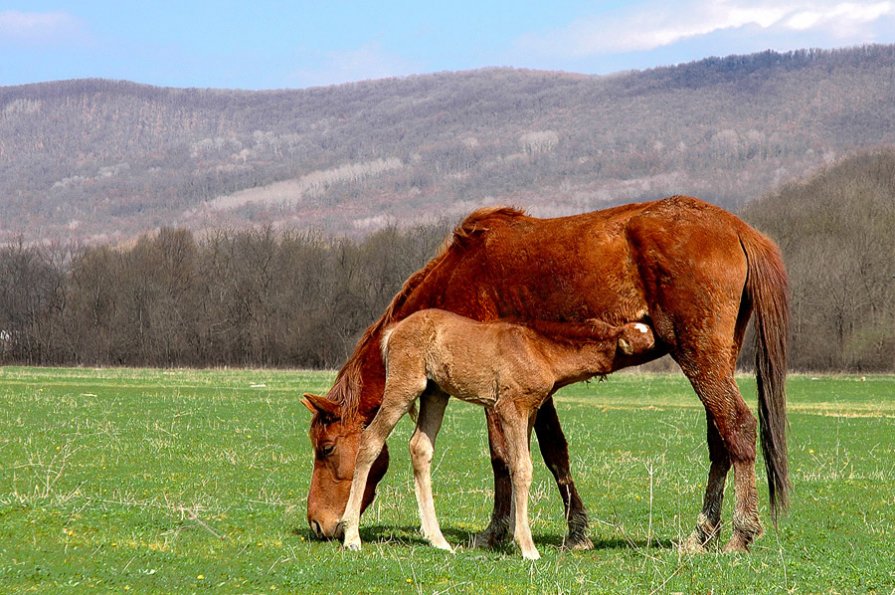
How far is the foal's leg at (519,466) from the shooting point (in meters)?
8.91

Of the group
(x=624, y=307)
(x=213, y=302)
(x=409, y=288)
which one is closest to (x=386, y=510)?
(x=409, y=288)

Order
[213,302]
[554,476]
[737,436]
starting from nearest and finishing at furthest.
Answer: [737,436] < [554,476] < [213,302]

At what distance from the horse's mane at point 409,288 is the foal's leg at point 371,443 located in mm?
556

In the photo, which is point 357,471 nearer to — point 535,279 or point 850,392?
point 535,279

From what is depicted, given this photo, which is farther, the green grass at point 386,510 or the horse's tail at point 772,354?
the horse's tail at point 772,354

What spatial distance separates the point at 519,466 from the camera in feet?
29.2

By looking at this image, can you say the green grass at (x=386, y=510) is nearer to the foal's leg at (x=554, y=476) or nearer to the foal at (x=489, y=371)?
the foal's leg at (x=554, y=476)

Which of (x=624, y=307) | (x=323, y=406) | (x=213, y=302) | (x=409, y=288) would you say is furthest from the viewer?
(x=213, y=302)

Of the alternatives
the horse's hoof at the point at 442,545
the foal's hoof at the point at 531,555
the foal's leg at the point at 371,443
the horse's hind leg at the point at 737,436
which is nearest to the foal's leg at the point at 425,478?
the horse's hoof at the point at 442,545

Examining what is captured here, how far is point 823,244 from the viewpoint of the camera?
87.2 metres

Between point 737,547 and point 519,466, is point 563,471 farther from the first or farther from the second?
point 737,547

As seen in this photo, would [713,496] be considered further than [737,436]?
Yes

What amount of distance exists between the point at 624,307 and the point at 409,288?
2.28 m

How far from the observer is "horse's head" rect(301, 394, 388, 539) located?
33.0ft
